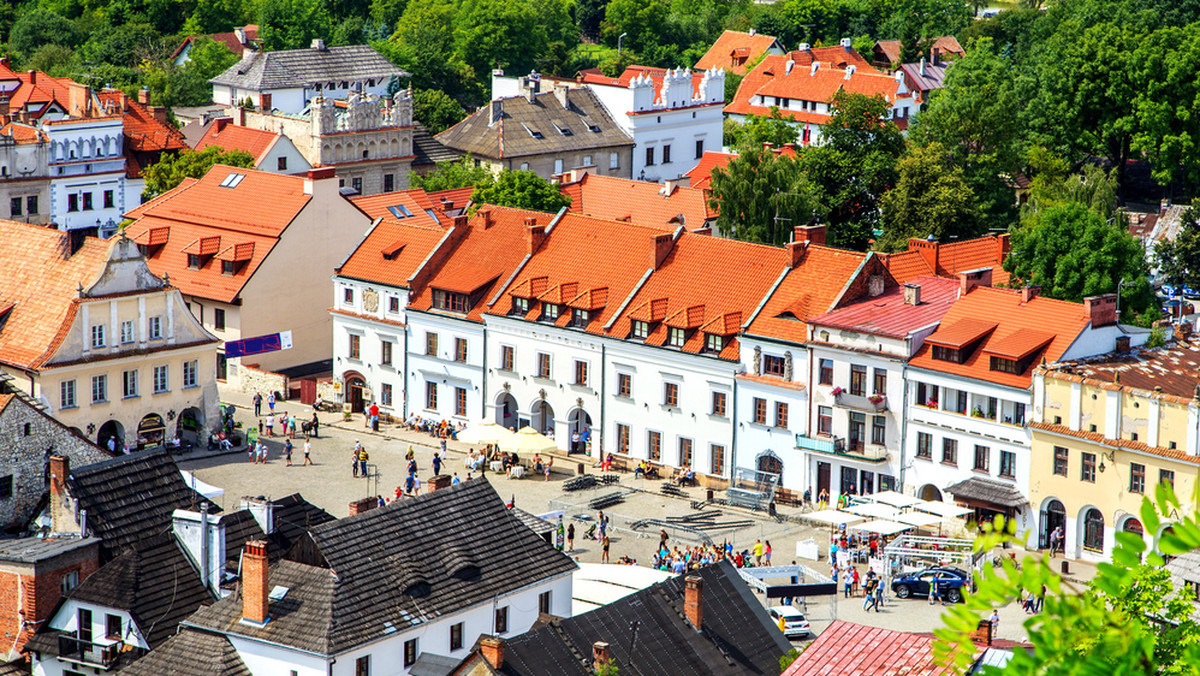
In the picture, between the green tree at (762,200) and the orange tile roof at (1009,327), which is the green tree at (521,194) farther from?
the orange tile roof at (1009,327)

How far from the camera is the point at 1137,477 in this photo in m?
70.9

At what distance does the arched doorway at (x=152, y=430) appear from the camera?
84500 millimetres

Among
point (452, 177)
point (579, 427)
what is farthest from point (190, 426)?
point (452, 177)

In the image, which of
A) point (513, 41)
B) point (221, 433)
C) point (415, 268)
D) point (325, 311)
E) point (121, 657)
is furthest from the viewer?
point (513, 41)

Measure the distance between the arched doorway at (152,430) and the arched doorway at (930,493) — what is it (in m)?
35.7

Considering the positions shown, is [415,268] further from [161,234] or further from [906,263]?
[906,263]

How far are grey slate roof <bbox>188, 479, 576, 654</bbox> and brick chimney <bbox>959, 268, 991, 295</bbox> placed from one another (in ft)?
98.2

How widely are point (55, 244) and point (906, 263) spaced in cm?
4202

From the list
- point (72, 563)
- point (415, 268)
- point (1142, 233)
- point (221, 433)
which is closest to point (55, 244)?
point (221, 433)

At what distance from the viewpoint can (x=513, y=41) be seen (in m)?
191

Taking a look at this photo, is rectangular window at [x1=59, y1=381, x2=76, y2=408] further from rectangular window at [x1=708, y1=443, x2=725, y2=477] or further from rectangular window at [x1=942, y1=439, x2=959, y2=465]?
rectangular window at [x1=942, y1=439, x2=959, y2=465]

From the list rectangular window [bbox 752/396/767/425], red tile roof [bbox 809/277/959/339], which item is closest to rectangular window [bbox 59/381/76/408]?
rectangular window [bbox 752/396/767/425]

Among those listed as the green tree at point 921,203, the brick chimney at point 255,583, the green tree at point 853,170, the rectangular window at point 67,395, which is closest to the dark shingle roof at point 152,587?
the brick chimney at point 255,583

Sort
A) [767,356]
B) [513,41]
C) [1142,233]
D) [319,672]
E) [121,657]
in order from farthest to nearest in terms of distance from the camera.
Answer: [513,41], [1142,233], [767,356], [121,657], [319,672]
